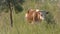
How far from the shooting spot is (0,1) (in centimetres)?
649

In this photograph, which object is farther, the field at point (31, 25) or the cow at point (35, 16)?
the cow at point (35, 16)

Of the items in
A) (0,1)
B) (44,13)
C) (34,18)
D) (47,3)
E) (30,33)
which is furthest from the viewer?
(47,3)

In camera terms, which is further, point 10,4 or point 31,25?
point 10,4

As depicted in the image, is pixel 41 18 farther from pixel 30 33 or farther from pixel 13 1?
pixel 30 33

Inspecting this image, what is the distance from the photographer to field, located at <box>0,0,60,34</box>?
5.11m

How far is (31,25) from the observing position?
6023 mm

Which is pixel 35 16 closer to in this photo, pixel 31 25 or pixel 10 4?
pixel 10 4

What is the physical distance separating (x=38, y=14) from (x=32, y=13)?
0.37 meters

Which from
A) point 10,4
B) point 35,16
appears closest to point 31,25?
point 10,4

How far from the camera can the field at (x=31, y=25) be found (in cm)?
511

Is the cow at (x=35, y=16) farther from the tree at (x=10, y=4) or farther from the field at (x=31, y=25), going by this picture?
the tree at (x=10, y=4)

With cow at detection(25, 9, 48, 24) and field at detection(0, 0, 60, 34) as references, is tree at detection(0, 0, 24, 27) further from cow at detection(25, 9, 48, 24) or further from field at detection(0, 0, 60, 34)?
cow at detection(25, 9, 48, 24)

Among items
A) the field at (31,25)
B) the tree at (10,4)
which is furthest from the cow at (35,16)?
the tree at (10,4)

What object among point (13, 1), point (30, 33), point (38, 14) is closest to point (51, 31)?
point (30, 33)
